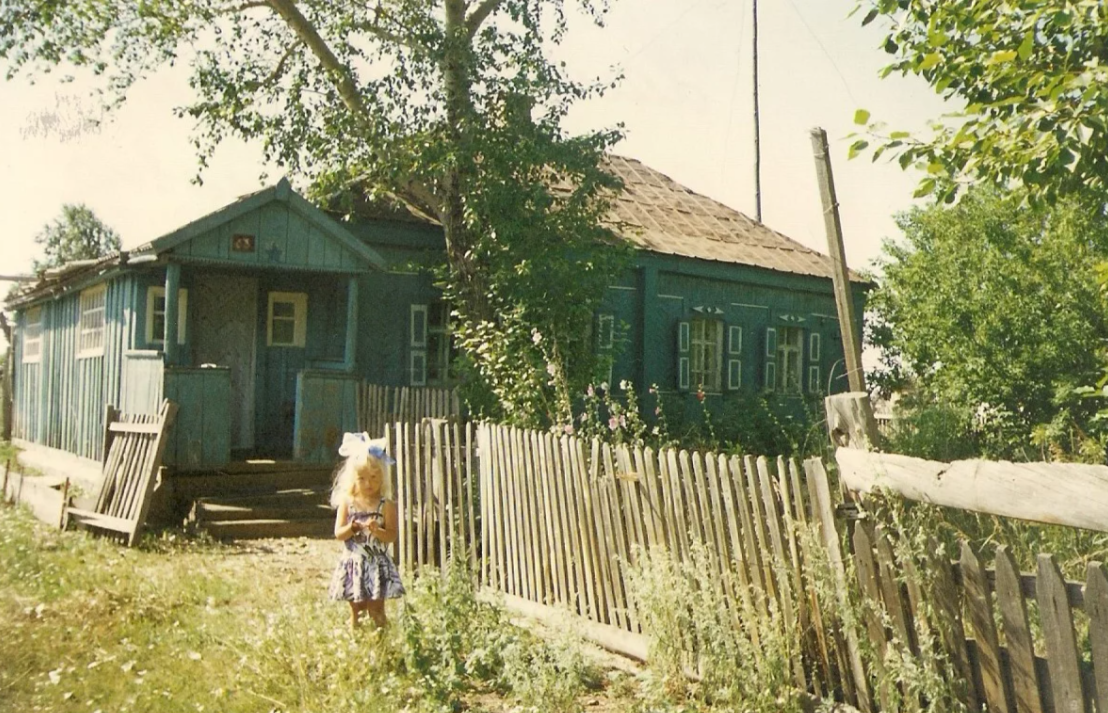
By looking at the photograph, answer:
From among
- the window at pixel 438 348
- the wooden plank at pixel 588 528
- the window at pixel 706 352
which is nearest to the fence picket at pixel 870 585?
the wooden plank at pixel 588 528

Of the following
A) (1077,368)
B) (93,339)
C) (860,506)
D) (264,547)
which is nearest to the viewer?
(860,506)

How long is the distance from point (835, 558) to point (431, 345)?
403 inches

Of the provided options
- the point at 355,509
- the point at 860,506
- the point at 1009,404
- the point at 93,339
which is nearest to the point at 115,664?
the point at 355,509

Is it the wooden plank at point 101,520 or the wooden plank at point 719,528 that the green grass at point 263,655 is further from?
the wooden plank at point 101,520

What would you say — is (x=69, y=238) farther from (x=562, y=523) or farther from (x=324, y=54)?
(x=562, y=523)

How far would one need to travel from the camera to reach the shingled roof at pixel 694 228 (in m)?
17.3

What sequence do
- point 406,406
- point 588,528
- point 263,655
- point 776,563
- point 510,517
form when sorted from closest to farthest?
1. point 776,563
2. point 263,655
3. point 588,528
4. point 510,517
5. point 406,406

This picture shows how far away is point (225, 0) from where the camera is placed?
1332 centimetres

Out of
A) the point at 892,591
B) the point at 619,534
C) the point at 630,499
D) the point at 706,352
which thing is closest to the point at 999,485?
the point at 892,591

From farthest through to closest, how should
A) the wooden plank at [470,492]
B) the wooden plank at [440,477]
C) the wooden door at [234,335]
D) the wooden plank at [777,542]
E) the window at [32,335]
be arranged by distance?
the window at [32,335] < the wooden door at [234,335] < the wooden plank at [440,477] < the wooden plank at [470,492] < the wooden plank at [777,542]

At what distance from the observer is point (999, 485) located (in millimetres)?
3383

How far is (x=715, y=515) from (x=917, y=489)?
4.15ft

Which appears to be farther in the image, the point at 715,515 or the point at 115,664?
the point at 115,664

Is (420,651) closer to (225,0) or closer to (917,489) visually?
(917,489)
